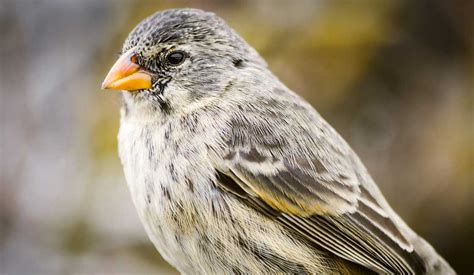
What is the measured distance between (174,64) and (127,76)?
0.88ft

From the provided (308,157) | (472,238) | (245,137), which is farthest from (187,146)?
(472,238)

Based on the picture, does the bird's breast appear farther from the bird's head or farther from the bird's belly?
the bird's head

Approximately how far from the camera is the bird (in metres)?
3.97

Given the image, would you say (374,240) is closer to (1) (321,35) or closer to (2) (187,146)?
(2) (187,146)

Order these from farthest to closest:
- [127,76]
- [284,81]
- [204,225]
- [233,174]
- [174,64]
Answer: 1. [284,81]
2. [174,64]
3. [127,76]
4. [233,174]
5. [204,225]

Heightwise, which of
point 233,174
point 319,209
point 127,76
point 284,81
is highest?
point 284,81

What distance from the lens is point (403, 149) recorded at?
7.93 meters

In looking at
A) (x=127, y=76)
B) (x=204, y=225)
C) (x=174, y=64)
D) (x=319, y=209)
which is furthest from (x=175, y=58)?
(x=319, y=209)

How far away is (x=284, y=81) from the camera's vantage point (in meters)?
8.26

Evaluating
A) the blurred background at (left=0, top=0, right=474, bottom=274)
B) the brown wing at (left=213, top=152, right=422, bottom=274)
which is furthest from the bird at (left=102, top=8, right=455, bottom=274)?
the blurred background at (left=0, top=0, right=474, bottom=274)

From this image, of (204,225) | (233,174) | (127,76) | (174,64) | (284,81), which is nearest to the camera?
(204,225)

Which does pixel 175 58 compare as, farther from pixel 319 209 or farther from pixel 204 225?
pixel 319 209

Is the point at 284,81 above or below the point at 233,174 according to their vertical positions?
above

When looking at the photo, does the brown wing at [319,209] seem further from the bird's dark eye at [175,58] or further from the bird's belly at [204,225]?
the bird's dark eye at [175,58]
